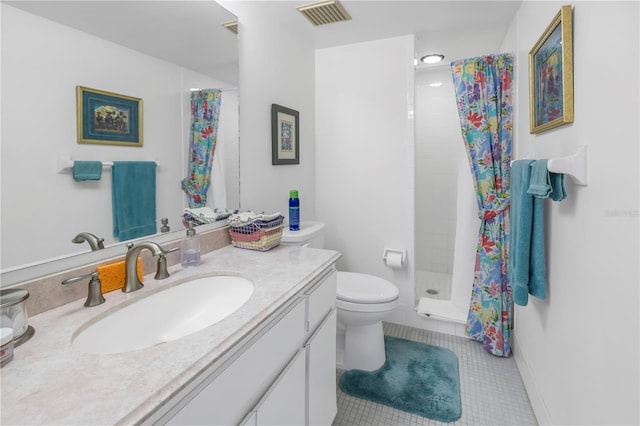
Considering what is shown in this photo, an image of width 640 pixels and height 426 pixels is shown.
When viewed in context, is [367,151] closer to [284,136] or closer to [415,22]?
[284,136]

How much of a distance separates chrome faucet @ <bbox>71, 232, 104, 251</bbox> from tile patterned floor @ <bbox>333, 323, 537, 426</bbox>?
1364mm

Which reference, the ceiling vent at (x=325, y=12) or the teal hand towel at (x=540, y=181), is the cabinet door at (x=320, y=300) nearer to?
the teal hand towel at (x=540, y=181)

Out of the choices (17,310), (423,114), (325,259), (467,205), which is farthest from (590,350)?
(423,114)

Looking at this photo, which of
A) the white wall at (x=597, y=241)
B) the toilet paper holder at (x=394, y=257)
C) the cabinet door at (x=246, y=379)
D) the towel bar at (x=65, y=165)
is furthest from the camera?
the toilet paper holder at (x=394, y=257)

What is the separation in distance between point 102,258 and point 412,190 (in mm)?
Result: 2058

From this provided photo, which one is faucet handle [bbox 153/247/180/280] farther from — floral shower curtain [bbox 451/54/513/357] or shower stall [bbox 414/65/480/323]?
shower stall [bbox 414/65/480/323]

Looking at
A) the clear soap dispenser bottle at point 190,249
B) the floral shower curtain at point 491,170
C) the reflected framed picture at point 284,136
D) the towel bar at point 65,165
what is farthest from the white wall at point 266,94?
the floral shower curtain at point 491,170

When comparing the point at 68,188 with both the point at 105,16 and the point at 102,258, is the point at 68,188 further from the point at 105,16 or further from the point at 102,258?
the point at 105,16

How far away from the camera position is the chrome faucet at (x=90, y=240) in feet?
3.51

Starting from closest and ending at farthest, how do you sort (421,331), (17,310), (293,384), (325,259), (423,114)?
(17,310), (293,384), (325,259), (421,331), (423,114)

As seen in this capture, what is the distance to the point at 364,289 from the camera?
216 centimetres

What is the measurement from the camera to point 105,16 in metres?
1.13

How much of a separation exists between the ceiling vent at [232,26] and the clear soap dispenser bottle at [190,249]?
106cm

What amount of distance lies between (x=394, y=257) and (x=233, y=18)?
6.15 feet
